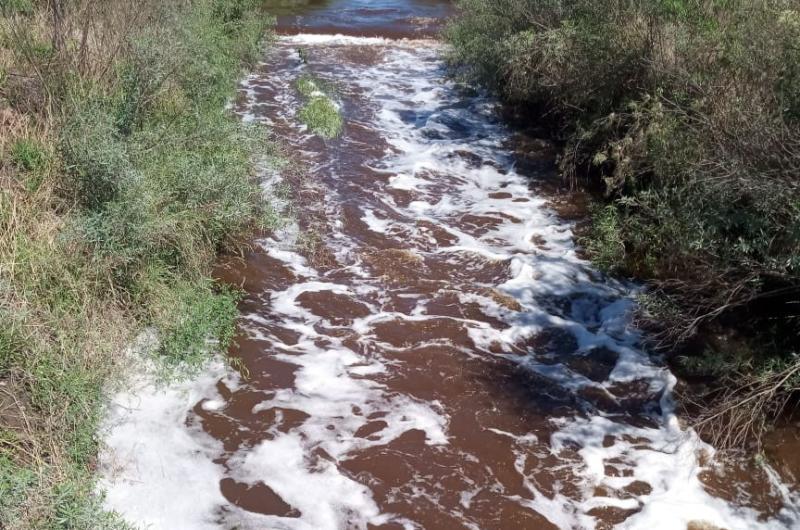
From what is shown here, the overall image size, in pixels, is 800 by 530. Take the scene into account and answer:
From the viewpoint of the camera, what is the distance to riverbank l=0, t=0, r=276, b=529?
4865 mm

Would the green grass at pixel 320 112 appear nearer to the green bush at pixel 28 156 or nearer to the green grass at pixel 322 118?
the green grass at pixel 322 118

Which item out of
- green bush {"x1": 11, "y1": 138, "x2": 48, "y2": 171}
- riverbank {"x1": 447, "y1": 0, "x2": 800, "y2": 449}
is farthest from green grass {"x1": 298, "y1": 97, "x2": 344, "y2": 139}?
green bush {"x1": 11, "y1": 138, "x2": 48, "y2": 171}

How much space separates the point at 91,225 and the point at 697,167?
5.53 metres

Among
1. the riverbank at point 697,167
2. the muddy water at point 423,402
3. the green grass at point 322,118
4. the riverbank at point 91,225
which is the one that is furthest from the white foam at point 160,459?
the green grass at point 322,118

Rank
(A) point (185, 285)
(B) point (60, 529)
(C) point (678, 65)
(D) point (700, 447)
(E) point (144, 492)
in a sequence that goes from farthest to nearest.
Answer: (C) point (678, 65)
(A) point (185, 285)
(D) point (700, 447)
(E) point (144, 492)
(B) point (60, 529)

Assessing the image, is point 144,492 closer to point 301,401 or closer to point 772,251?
point 301,401

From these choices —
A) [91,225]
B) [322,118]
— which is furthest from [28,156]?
[322,118]

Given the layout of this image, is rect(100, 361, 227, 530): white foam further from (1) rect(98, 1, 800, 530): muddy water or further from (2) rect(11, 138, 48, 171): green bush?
(2) rect(11, 138, 48, 171): green bush

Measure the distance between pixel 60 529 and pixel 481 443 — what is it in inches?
122

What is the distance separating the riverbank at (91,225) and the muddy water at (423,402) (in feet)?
1.47

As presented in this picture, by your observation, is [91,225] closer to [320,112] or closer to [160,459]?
[160,459]

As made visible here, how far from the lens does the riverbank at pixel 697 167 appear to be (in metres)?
5.70

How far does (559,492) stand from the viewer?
5234 mm

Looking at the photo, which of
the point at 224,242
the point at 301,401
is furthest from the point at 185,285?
the point at 301,401
